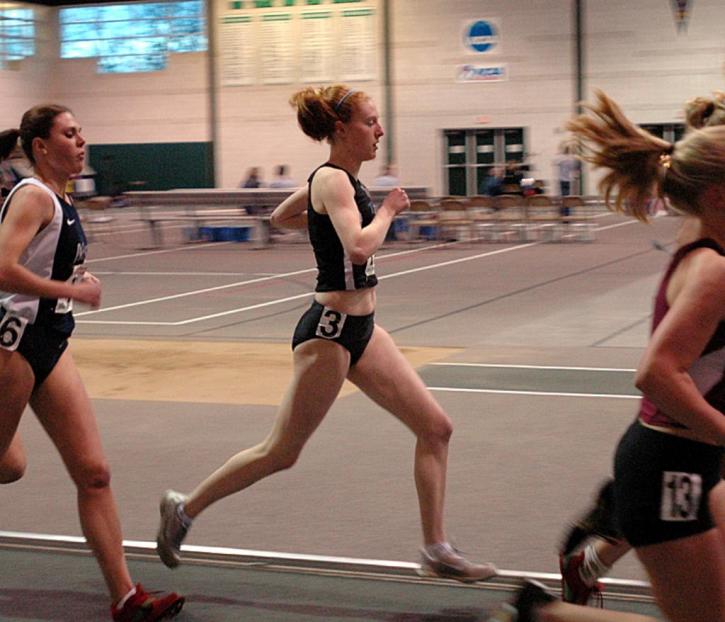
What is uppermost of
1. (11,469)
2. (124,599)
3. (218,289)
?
(11,469)

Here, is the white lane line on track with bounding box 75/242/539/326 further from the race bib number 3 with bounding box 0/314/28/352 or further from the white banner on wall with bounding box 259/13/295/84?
the white banner on wall with bounding box 259/13/295/84

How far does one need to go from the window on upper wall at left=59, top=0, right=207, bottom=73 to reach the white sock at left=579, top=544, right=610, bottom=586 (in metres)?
40.4

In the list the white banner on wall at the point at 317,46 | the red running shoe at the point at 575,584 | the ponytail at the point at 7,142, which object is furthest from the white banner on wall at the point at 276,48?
the red running shoe at the point at 575,584

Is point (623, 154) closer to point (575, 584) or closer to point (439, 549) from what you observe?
point (575, 584)

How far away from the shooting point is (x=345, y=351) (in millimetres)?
4863

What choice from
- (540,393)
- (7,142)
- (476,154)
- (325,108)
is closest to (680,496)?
(325,108)

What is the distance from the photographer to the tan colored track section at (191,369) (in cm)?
938

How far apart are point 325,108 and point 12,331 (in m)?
1.44

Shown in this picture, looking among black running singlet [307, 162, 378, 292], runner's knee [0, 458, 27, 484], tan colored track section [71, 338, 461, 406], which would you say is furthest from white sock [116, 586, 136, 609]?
tan colored track section [71, 338, 461, 406]

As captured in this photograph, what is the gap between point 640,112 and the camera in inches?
1507

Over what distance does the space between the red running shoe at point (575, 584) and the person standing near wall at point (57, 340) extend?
138 centimetres

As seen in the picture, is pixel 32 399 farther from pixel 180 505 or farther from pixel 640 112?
pixel 640 112

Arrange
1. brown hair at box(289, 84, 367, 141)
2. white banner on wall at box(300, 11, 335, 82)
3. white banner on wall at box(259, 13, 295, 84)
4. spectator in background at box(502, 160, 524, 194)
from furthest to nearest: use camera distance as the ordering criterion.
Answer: white banner on wall at box(259, 13, 295, 84) → white banner on wall at box(300, 11, 335, 82) → spectator in background at box(502, 160, 524, 194) → brown hair at box(289, 84, 367, 141)

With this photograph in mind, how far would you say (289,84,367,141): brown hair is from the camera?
16.2 feet
